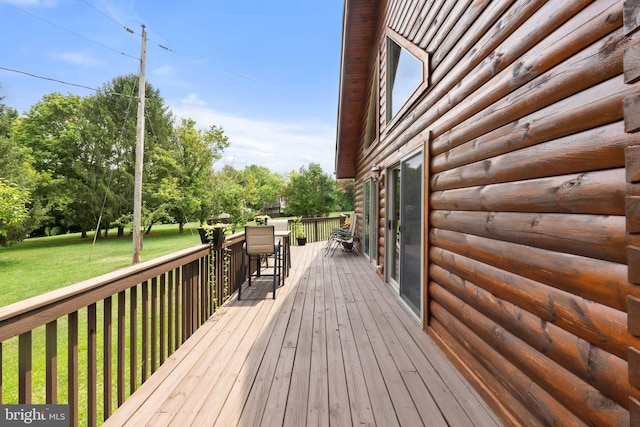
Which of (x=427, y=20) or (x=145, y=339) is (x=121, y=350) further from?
(x=427, y=20)

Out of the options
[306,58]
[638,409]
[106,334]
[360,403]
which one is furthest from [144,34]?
[638,409]

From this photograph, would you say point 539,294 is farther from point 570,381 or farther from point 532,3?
point 532,3

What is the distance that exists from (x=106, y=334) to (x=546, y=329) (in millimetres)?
2382

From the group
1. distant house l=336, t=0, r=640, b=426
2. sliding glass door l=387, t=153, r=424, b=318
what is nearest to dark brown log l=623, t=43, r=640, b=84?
distant house l=336, t=0, r=640, b=426

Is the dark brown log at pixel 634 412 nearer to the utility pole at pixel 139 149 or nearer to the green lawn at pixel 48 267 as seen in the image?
the green lawn at pixel 48 267

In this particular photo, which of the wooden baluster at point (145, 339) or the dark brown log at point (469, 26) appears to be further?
the wooden baluster at point (145, 339)

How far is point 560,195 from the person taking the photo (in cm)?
127

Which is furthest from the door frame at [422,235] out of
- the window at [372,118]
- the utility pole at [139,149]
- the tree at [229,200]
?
the utility pole at [139,149]

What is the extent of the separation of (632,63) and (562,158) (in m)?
0.41

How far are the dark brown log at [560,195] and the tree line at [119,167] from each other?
15316 mm

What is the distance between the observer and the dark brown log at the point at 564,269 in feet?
3.34

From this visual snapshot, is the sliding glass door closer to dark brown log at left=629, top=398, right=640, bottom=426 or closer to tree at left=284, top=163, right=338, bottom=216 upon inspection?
dark brown log at left=629, top=398, right=640, bottom=426

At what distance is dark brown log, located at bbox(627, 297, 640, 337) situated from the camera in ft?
2.95

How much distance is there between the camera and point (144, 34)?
33.0 feet
